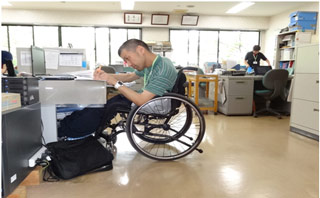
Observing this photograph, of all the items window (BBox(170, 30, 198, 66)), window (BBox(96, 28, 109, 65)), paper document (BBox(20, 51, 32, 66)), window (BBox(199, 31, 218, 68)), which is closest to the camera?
paper document (BBox(20, 51, 32, 66))

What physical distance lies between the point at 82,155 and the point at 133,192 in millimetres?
451

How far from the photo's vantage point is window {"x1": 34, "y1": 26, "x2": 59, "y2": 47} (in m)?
7.50

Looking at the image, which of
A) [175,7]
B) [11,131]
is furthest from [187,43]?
[11,131]

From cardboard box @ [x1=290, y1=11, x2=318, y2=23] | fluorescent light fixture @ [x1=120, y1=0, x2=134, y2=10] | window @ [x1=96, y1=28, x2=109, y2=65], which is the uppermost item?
fluorescent light fixture @ [x1=120, y1=0, x2=134, y2=10]

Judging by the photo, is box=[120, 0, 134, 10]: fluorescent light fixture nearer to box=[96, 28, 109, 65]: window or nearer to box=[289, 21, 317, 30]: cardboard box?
box=[96, 28, 109, 65]: window

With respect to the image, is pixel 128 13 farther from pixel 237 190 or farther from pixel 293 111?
pixel 237 190

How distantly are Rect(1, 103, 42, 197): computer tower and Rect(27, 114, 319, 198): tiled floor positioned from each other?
0.70 ft

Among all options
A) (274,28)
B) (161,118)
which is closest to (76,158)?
(161,118)

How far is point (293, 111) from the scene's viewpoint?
8.89ft

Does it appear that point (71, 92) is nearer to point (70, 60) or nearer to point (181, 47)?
point (70, 60)

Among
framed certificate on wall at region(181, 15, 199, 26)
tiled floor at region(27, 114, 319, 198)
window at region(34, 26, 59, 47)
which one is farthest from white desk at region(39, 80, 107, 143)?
window at region(34, 26, 59, 47)

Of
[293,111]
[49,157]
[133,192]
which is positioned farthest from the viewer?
[293,111]

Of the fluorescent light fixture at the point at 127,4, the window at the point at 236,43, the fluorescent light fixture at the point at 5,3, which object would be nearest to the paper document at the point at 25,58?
the fluorescent light fixture at the point at 127,4

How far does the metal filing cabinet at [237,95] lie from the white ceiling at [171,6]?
11.5 feet
